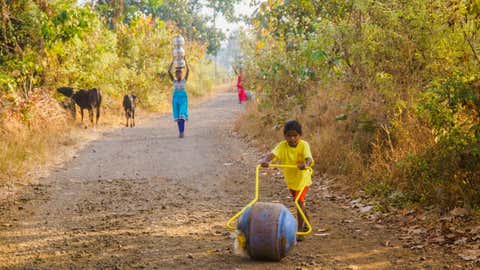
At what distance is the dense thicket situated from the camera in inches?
213

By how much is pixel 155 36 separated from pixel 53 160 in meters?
13.4

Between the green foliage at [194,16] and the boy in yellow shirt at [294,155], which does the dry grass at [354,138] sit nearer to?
the boy in yellow shirt at [294,155]

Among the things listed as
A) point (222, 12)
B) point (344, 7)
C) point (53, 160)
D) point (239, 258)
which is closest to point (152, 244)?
point (239, 258)

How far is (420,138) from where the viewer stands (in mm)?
6668

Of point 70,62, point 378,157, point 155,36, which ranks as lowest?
point 378,157

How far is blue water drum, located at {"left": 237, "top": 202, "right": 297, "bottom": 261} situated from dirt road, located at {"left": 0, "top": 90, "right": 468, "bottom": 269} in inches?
5.3

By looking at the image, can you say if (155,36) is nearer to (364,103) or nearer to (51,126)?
(51,126)

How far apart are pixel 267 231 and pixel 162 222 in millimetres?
1901

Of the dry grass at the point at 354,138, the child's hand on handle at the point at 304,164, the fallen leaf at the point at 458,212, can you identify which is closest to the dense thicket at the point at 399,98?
the dry grass at the point at 354,138

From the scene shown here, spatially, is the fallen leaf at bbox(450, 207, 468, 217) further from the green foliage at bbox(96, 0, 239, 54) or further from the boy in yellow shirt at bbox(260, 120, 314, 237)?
the green foliage at bbox(96, 0, 239, 54)

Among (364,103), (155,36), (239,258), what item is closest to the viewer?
(239,258)

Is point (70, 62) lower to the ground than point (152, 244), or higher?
higher

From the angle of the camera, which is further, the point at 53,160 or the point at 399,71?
the point at 53,160

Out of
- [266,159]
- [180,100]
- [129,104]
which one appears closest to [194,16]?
[129,104]
